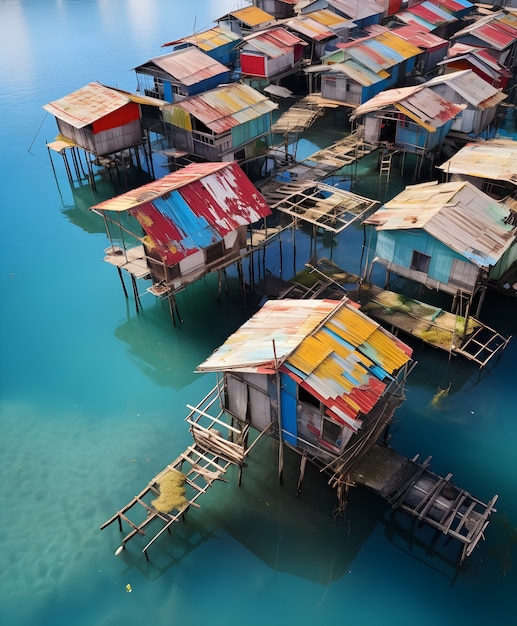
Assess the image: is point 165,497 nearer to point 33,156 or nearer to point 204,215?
point 204,215

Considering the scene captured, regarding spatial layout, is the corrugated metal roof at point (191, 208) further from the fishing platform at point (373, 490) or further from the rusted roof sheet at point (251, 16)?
the rusted roof sheet at point (251, 16)

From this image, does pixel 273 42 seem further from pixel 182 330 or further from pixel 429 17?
pixel 182 330

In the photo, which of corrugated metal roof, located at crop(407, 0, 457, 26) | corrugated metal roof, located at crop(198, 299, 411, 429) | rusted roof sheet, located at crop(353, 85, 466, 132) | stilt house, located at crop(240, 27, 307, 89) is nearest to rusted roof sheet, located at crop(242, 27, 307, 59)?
stilt house, located at crop(240, 27, 307, 89)

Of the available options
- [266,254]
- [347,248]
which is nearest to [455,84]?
[347,248]

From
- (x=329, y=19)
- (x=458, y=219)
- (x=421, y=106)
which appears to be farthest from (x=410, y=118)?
(x=329, y=19)

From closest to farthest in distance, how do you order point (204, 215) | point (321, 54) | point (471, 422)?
point (471, 422) < point (204, 215) < point (321, 54)

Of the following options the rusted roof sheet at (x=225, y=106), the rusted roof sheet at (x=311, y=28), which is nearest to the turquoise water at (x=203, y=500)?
the rusted roof sheet at (x=225, y=106)
